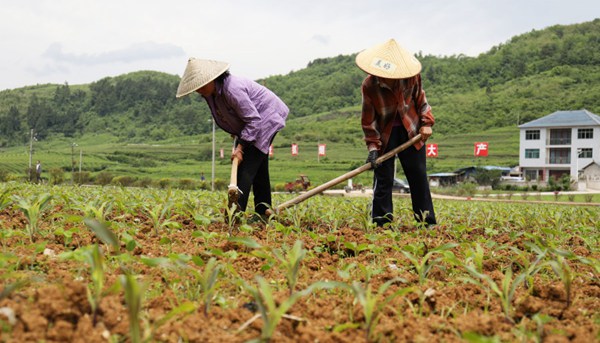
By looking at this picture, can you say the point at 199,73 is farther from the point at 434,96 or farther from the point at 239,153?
the point at 434,96

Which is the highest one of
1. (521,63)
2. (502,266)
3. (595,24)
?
(595,24)

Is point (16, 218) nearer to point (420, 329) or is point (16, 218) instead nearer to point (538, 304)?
point (420, 329)

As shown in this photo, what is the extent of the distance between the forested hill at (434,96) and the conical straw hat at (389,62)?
224 feet

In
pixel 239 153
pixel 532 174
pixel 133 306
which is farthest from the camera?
pixel 532 174

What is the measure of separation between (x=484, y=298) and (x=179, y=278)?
1119 millimetres

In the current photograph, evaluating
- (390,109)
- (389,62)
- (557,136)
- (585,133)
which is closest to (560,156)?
(557,136)

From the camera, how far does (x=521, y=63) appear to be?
3971 inches

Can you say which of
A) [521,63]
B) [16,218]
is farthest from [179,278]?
[521,63]

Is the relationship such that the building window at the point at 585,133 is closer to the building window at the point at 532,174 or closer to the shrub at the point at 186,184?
the building window at the point at 532,174

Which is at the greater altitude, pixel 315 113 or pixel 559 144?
pixel 315 113

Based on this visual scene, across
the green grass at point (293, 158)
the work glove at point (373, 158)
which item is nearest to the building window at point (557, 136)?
the green grass at point (293, 158)

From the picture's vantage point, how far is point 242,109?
3.70 metres

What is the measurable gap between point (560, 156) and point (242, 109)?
48.8 metres

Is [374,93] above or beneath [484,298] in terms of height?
above
